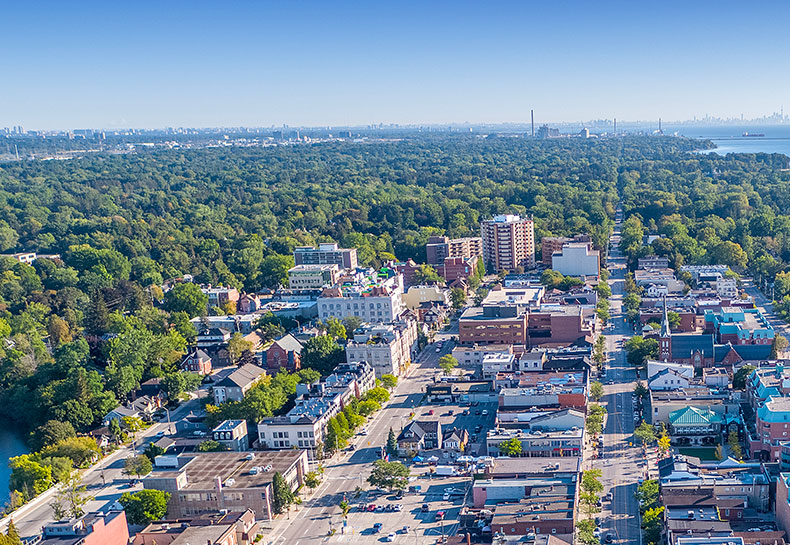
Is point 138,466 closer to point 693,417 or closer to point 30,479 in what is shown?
point 30,479

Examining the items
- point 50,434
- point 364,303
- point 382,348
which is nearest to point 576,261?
point 364,303

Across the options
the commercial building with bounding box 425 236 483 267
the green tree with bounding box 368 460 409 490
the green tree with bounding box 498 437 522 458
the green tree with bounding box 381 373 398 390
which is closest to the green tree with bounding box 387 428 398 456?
the green tree with bounding box 368 460 409 490

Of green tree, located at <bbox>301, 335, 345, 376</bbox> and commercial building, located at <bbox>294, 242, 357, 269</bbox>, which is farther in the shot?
commercial building, located at <bbox>294, 242, 357, 269</bbox>

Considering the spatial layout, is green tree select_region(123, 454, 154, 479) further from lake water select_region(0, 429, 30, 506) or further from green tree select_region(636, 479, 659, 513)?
green tree select_region(636, 479, 659, 513)

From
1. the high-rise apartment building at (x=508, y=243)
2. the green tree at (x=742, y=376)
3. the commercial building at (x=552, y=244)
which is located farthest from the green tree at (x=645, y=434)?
the high-rise apartment building at (x=508, y=243)

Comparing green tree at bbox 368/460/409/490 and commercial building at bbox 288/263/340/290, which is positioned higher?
commercial building at bbox 288/263/340/290

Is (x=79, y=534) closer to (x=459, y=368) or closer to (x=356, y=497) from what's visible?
(x=356, y=497)

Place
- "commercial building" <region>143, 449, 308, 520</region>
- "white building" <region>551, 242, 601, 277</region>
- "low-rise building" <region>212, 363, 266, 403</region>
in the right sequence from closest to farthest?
"commercial building" <region>143, 449, 308, 520</region> → "low-rise building" <region>212, 363, 266, 403</region> → "white building" <region>551, 242, 601, 277</region>

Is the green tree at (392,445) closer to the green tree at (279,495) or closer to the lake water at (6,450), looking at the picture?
the green tree at (279,495)
